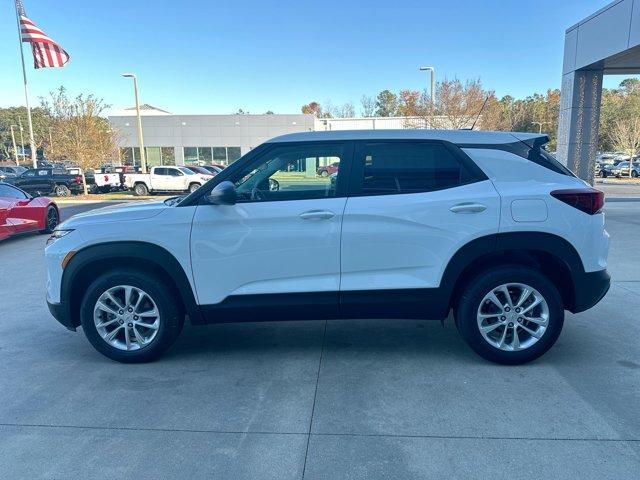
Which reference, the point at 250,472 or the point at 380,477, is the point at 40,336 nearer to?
the point at 250,472

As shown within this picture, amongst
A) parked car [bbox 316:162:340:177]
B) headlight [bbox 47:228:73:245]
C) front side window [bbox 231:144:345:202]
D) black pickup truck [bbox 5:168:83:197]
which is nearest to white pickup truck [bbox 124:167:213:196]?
black pickup truck [bbox 5:168:83:197]

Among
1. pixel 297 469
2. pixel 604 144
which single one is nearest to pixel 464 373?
pixel 297 469

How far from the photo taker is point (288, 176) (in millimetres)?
3979

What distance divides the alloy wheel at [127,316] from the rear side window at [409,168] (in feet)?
6.81

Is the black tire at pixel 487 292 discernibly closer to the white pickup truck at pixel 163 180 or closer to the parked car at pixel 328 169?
the parked car at pixel 328 169

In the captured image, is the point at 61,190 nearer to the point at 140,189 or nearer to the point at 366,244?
the point at 140,189

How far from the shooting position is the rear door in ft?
12.3

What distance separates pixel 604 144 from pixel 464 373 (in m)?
67.7

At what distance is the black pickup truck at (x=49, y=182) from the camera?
24.1 metres

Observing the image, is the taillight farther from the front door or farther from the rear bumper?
the front door

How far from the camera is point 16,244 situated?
10359mm

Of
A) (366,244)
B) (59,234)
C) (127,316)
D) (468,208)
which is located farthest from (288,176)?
(59,234)

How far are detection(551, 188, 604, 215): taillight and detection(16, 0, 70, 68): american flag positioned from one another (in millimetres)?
23398

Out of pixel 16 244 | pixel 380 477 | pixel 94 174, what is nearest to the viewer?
pixel 380 477
